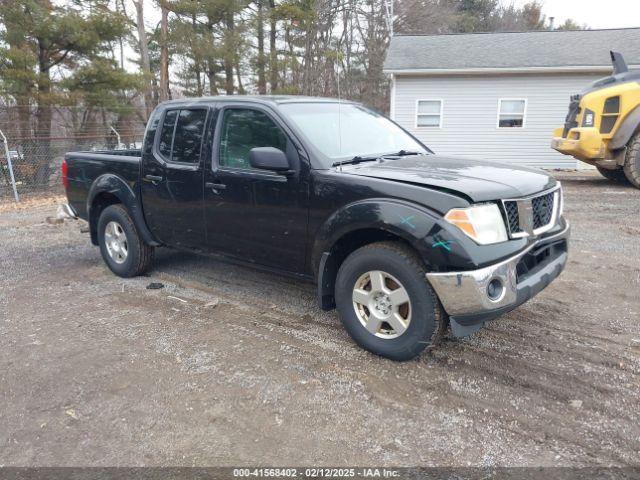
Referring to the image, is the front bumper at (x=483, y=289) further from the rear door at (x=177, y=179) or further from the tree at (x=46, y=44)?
the tree at (x=46, y=44)

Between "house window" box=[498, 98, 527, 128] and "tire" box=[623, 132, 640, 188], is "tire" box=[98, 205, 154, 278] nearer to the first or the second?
"tire" box=[623, 132, 640, 188]

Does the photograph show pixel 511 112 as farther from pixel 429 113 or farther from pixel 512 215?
pixel 512 215

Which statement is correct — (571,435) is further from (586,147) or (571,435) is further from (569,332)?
(586,147)

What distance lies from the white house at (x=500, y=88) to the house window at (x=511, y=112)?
1.2 inches

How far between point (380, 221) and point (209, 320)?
1908 millimetres

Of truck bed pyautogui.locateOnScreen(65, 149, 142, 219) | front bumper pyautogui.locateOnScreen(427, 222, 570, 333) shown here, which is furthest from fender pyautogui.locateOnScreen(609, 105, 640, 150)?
truck bed pyautogui.locateOnScreen(65, 149, 142, 219)

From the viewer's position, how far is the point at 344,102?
16.0 feet

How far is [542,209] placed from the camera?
3.57 meters

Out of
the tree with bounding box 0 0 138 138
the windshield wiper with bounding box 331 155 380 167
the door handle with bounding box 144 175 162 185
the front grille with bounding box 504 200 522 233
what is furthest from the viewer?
the tree with bounding box 0 0 138 138

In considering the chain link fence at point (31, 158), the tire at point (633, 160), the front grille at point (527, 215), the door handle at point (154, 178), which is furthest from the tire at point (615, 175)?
the chain link fence at point (31, 158)

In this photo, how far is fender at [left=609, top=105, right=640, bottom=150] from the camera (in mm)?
10500

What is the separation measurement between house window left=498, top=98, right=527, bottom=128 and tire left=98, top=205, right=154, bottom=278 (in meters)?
14.0

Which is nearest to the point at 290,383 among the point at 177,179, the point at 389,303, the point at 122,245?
the point at 389,303

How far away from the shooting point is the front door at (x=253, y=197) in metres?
3.89
